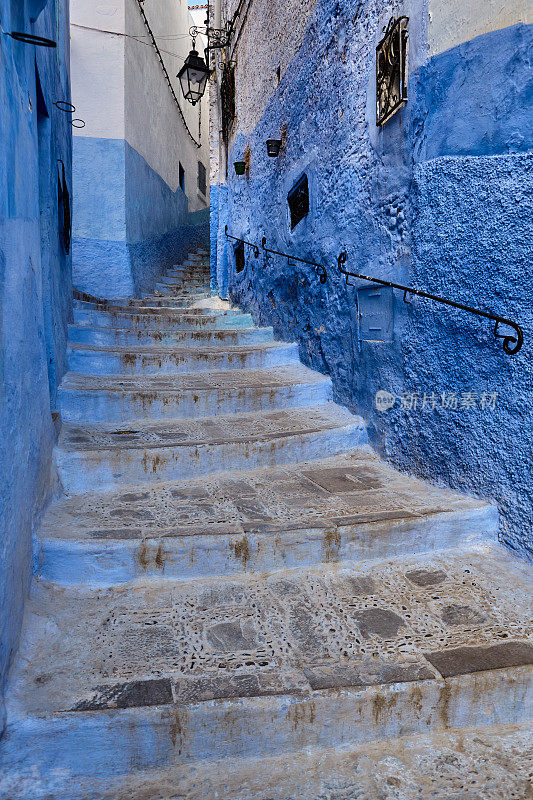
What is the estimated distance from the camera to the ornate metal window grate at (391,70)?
9.10 ft

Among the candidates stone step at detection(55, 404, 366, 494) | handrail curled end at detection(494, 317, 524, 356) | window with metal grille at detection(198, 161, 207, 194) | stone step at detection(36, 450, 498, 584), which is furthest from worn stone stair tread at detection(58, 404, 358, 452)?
window with metal grille at detection(198, 161, 207, 194)

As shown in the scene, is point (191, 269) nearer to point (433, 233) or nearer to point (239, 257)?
point (239, 257)

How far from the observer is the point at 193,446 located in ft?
9.57

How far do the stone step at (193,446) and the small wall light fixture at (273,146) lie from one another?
9.34 feet

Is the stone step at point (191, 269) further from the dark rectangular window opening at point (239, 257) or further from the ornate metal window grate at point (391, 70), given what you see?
the ornate metal window grate at point (391, 70)

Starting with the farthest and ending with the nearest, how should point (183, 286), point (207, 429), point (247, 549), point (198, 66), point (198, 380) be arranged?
point (183, 286), point (198, 66), point (198, 380), point (207, 429), point (247, 549)

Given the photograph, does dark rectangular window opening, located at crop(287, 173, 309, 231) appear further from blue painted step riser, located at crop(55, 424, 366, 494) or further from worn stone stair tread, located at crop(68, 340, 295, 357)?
blue painted step riser, located at crop(55, 424, 366, 494)

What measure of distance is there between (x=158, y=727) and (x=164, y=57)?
1199cm

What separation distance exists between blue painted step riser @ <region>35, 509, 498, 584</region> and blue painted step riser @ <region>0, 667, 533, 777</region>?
2.31 feet

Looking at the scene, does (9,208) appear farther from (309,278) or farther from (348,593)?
(309,278)

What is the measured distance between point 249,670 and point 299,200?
396cm

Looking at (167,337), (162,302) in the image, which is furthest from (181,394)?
(162,302)

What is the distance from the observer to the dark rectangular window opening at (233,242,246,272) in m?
6.83

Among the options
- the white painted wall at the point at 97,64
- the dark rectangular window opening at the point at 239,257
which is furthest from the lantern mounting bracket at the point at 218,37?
the dark rectangular window opening at the point at 239,257
